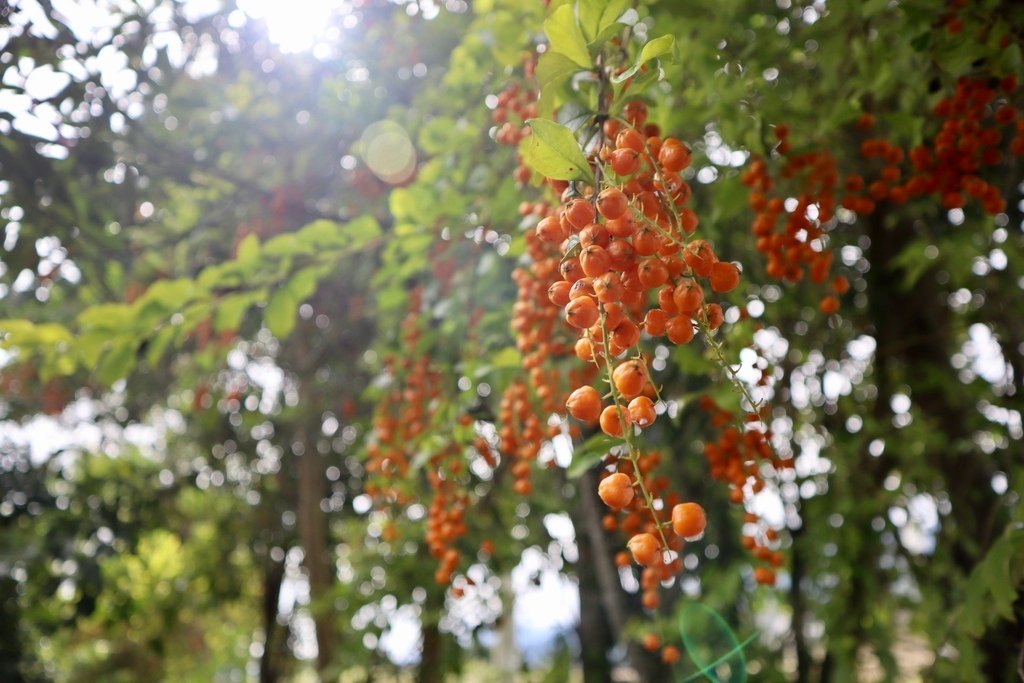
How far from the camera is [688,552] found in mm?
3096

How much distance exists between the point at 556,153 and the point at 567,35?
0.20m

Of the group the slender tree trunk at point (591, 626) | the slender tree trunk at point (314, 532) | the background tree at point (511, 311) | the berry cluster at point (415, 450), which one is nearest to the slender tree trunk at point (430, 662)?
the background tree at point (511, 311)

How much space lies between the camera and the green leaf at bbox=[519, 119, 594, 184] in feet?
2.61

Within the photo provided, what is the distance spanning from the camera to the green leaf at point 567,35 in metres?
0.88

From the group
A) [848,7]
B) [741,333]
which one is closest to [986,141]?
[848,7]

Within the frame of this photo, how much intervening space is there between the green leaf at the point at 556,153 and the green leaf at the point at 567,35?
0.17 m

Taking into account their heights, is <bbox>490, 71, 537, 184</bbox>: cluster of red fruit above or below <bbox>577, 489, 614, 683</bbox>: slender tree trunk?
above

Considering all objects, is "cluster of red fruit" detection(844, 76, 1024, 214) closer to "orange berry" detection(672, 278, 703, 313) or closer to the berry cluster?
"orange berry" detection(672, 278, 703, 313)

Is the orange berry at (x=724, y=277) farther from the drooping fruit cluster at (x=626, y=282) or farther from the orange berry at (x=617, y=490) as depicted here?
the orange berry at (x=617, y=490)

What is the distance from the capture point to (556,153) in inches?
31.9

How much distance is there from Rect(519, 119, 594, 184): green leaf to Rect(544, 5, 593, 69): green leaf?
0.17 m

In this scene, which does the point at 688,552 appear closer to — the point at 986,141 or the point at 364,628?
the point at 364,628

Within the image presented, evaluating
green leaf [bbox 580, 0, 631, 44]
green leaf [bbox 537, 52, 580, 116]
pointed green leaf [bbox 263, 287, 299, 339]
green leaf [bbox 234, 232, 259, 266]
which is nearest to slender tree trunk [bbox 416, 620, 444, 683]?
pointed green leaf [bbox 263, 287, 299, 339]

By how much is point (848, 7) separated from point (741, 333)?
68 cm
